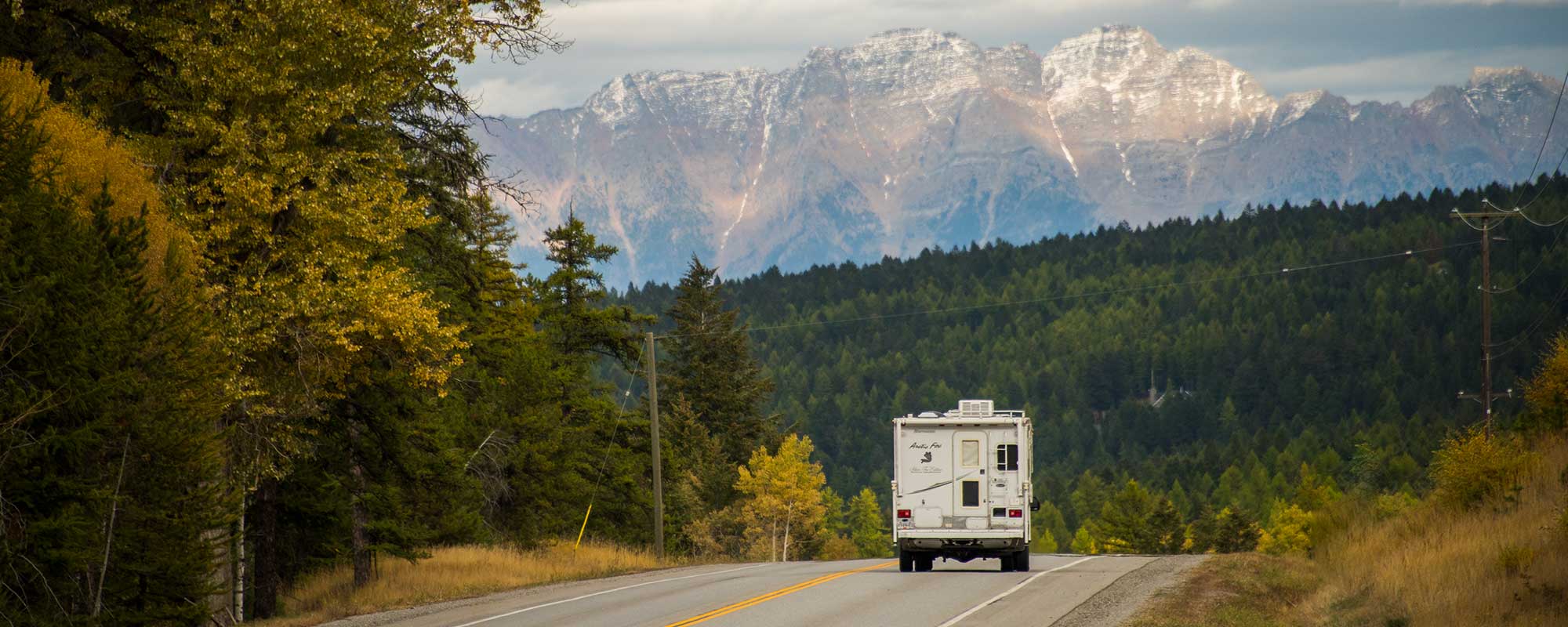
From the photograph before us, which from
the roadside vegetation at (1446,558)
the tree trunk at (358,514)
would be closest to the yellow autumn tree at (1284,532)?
the roadside vegetation at (1446,558)

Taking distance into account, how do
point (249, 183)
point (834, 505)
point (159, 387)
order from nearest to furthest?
1. point (159, 387)
2. point (249, 183)
3. point (834, 505)

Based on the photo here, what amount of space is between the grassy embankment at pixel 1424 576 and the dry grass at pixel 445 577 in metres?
11.3

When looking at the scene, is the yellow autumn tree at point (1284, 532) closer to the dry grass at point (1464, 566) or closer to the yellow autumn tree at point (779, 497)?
the yellow autumn tree at point (779, 497)

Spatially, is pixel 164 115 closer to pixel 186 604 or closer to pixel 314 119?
pixel 314 119

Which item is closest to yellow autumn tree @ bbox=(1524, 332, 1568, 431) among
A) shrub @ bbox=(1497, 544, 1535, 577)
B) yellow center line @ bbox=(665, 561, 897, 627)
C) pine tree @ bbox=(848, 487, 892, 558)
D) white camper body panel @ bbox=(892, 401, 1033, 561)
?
shrub @ bbox=(1497, 544, 1535, 577)

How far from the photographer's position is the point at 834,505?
4732 inches

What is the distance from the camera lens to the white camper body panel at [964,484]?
24672 millimetres

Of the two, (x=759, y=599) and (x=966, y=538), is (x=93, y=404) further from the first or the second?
(x=966, y=538)

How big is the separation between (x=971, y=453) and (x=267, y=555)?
1261cm

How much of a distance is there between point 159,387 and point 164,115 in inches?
275

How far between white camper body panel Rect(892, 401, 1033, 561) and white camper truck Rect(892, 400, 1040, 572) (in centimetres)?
1

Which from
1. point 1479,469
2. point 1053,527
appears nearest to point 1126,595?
Result: point 1479,469

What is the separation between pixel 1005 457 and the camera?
81.7ft

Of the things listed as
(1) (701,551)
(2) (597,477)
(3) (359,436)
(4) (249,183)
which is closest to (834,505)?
(1) (701,551)
